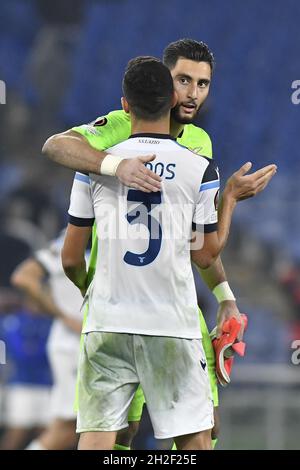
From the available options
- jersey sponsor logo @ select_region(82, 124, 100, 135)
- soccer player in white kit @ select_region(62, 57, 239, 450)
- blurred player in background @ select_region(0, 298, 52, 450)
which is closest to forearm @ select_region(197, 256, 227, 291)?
soccer player in white kit @ select_region(62, 57, 239, 450)

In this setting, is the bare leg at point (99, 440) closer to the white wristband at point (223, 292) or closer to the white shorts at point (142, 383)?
the white shorts at point (142, 383)

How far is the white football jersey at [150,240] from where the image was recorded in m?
3.70

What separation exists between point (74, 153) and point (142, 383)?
0.87m

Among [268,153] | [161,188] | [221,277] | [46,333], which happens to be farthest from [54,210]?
[161,188]

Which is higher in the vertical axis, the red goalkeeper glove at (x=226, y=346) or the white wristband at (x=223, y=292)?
the white wristband at (x=223, y=292)

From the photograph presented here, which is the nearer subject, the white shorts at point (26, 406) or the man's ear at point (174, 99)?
the man's ear at point (174, 99)

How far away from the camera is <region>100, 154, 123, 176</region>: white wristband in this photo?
3.64 m

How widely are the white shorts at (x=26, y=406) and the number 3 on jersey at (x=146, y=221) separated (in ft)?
17.6

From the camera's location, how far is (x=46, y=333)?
352 inches

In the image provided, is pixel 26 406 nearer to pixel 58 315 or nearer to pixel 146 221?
pixel 58 315

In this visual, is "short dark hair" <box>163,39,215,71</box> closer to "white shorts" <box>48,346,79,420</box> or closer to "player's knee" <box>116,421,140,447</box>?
"player's knee" <box>116,421,140,447</box>

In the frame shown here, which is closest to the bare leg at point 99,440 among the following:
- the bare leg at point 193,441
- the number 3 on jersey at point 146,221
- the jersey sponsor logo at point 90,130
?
the bare leg at point 193,441

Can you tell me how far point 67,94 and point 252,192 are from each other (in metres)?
8.52

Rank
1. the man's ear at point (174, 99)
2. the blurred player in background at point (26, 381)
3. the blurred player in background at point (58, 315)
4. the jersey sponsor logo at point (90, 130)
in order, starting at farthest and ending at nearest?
the blurred player in background at point (26, 381) < the blurred player in background at point (58, 315) < the jersey sponsor logo at point (90, 130) < the man's ear at point (174, 99)
